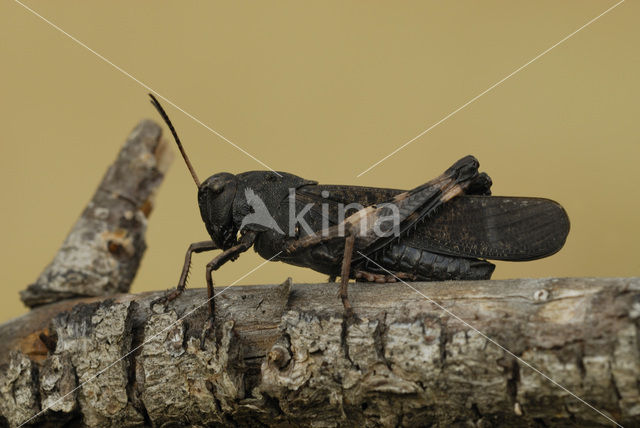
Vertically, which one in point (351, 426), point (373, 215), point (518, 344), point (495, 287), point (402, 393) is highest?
point (373, 215)

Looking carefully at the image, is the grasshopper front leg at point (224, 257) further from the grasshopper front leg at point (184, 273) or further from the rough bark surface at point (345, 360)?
the grasshopper front leg at point (184, 273)

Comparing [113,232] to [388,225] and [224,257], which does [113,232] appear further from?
[388,225]

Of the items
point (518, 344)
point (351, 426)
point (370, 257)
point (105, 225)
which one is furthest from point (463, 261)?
point (105, 225)

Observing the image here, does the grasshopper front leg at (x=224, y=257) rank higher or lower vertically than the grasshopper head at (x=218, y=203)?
lower

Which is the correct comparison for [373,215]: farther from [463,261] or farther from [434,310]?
[434,310]

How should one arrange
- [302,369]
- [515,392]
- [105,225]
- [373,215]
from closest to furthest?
[515,392] < [302,369] < [373,215] < [105,225]

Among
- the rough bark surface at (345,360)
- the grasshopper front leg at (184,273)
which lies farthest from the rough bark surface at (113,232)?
the grasshopper front leg at (184,273)
